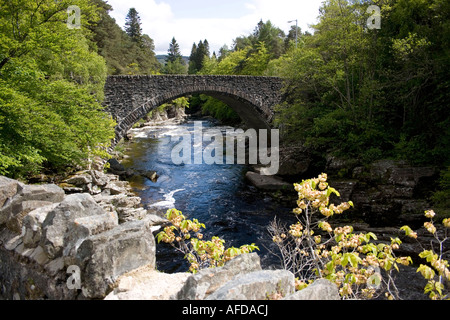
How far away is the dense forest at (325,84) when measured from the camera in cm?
880

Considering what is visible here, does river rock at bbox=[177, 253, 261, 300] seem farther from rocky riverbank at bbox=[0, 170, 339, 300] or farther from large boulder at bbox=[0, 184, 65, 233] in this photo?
large boulder at bbox=[0, 184, 65, 233]

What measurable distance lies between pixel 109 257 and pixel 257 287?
150 centimetres

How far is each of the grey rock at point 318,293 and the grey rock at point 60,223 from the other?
8.07ft

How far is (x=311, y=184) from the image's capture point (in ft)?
12.9

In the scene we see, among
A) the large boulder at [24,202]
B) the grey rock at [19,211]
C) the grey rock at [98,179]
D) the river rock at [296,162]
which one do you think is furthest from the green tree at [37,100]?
the river rock at [296,162]

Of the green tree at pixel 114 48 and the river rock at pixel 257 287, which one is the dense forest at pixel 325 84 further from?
the green tree at pixel 114 48

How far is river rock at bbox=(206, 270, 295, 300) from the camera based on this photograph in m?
2.36

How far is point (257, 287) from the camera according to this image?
2469 mm

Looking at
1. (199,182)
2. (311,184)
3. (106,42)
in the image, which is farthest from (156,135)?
(311,184)

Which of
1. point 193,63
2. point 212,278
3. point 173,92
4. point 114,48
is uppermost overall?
point 193,63

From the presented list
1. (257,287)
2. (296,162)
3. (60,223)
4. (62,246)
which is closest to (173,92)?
(296,162)

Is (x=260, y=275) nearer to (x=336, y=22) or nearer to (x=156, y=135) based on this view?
(x=336, y=22)

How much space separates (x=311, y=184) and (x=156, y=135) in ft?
98.7

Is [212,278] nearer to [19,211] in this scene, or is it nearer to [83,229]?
[83,229]
